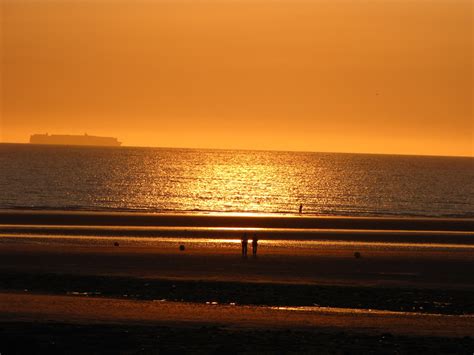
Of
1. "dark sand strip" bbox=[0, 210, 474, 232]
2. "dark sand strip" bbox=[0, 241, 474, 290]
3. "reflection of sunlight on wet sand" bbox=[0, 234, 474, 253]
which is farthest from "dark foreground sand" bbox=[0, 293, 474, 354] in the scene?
"dark sand strip" bbox=[0, 210, 474, 232]

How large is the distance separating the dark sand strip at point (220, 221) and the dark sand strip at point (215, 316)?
40.8 m

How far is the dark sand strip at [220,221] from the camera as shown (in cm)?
7262

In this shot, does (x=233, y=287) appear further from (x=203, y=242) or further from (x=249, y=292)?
(x=203, y=242)

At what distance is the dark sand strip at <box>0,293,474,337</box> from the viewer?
88.5ft

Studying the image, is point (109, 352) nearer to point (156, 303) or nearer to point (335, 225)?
point (156, 303)

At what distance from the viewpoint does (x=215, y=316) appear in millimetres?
28375

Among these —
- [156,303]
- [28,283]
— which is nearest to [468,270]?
[156,303]

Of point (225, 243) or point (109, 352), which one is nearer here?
point (109, 352)

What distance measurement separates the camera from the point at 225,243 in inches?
2183

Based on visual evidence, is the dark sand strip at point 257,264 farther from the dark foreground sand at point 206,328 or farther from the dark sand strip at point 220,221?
the dark sand strip at point 220,221

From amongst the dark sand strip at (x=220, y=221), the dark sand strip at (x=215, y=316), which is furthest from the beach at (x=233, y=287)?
the dark sand strip at (x=220, y=221)

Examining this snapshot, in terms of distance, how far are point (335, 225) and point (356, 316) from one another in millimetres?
45951

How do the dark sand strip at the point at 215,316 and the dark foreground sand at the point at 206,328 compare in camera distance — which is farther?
the dark sand strip at the point at 215,316

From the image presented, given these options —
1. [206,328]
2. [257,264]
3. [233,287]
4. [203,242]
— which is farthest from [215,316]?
[203,242]
